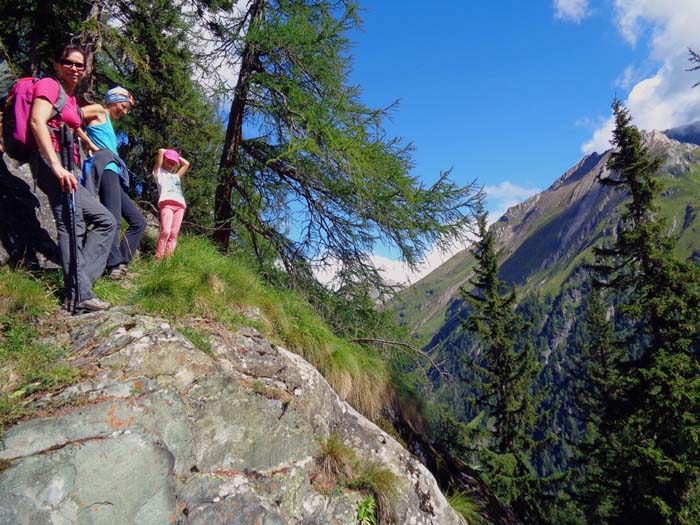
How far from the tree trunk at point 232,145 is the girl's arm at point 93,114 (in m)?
2.48

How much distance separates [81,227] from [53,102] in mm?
1101


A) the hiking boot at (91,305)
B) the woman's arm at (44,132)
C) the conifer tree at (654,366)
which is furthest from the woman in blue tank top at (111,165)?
the conifer tree at (654,366)

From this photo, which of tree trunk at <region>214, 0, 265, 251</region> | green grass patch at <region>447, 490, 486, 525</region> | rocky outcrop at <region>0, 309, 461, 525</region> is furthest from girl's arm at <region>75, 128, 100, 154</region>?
green grass patch at <region>447, 490, 486, 525</region>

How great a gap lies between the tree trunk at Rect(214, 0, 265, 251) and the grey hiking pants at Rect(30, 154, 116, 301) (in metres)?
2.87

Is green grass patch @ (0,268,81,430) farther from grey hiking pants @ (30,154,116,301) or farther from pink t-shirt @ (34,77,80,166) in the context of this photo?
pink t-shirt @ (34,77,80,166)

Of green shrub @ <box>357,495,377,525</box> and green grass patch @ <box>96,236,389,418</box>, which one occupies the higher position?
green grass patch @ <box>96,236,389,418</box>

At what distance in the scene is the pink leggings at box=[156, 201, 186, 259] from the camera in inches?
198

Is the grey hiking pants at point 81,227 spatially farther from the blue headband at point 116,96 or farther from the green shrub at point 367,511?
the green shrub at point 367,511

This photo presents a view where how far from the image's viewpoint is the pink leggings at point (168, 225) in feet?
16.5

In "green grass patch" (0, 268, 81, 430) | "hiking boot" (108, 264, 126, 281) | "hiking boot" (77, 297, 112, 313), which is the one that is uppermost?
"hiking boot" (108, 264, 126, 281)

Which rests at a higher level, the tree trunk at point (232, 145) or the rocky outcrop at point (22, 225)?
the tree trunk at point (232, 145)

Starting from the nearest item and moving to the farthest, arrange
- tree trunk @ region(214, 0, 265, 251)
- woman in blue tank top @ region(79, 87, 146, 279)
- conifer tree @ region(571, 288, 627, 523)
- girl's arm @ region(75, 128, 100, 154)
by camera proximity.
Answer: girl's arm @ region(75, 128, 100, 154) < woman in blue tank top @ region(79, 87, 146, 279) < tree trunk @ region(214, 0, 265, 251) < conifer tree @ region(571, 288, 627, 523)

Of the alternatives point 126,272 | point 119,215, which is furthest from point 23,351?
point 119,215

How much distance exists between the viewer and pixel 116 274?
4.56 metres
